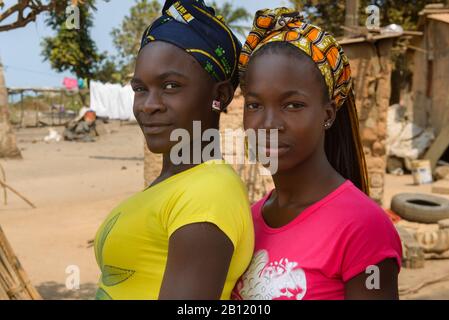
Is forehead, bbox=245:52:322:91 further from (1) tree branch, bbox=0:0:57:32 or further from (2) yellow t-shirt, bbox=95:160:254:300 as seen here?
(1) tree branch, bbox=0:0:57:32

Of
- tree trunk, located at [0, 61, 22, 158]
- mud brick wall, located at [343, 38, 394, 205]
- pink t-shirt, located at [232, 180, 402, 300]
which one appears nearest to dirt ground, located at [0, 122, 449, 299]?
tree trunk, located at [0, 61, 22, 158]

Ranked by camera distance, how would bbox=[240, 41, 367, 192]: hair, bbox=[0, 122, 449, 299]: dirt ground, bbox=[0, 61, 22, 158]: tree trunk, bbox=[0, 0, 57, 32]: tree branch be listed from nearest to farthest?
bbox=[240, 41, 367, 192]: hair → bbox=[0, 0, 57, 32]: tree branch → bbox=[0, 122, 449, 299]: dirt ground → bbox=[0, 61, 22, 158]: tree trunk

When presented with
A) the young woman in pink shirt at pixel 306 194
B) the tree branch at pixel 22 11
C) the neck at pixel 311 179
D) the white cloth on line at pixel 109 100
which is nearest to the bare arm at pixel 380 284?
the young woman in pink shirt at pixel 306 194

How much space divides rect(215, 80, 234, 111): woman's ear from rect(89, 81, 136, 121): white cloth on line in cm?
2293

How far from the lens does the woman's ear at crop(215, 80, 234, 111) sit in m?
1.38

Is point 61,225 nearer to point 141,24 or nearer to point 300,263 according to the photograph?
point 300,263

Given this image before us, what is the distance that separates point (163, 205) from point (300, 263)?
1.11 feet

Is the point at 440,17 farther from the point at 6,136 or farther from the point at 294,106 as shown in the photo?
the point at 294,106

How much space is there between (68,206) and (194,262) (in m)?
8.65

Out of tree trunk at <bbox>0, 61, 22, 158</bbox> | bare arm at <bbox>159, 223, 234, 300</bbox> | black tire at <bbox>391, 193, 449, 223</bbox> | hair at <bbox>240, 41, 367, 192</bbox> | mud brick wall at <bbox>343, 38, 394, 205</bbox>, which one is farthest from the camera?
tree trunk at <bbox>0, 61, 22, 158</bbox>

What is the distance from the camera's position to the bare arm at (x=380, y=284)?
112cm

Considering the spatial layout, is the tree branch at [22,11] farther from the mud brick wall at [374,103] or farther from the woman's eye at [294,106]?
the mud brick wall at [374,103]

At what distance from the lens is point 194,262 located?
3.65 feet

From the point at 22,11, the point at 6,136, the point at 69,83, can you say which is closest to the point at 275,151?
the point at 22,11
